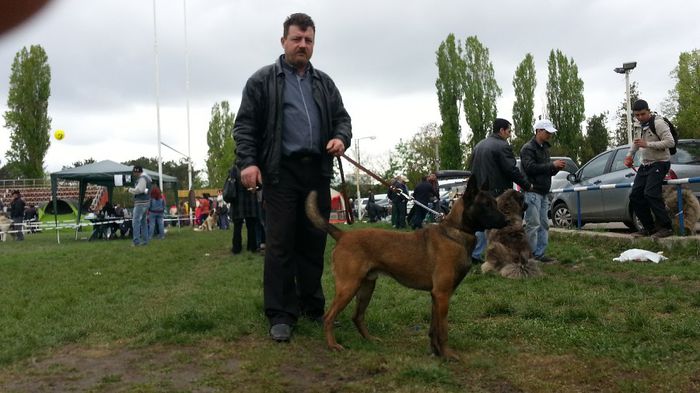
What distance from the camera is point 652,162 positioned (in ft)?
30.1

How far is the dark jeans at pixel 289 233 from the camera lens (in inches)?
197

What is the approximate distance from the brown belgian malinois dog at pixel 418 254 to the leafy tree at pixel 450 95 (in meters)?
48.5

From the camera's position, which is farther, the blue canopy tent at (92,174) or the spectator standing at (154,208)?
the blue canopy tent at (92,174)

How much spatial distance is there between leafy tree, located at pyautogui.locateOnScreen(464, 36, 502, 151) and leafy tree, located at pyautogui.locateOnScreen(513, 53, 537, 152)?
195 cm

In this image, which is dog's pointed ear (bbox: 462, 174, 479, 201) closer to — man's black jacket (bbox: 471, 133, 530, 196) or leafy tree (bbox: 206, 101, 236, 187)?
man's black jacket (bbox: 471, 133, 530, 196)

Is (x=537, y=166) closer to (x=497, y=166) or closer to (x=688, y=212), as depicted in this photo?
(x=497, y=166)

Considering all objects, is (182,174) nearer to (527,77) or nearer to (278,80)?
(527,77)

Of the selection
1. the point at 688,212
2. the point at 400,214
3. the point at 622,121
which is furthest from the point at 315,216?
the point at 622,121

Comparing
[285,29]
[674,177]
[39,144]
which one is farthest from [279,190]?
[674,177]

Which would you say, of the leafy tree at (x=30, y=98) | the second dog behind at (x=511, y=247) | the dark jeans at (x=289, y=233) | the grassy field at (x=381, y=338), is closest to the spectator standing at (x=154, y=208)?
the grassy field at (x=381, y=338)

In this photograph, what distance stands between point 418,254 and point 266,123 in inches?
62.6

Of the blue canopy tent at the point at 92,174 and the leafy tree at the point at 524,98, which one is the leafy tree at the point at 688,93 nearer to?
the leafy tree at the point at 524,98

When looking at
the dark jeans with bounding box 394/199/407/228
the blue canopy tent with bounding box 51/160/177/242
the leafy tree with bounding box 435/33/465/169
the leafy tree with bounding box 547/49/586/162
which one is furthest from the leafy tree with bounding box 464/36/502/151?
the blue canopy tent with bounding box 51/160/177/242

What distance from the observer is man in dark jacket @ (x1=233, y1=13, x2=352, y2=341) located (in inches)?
195
